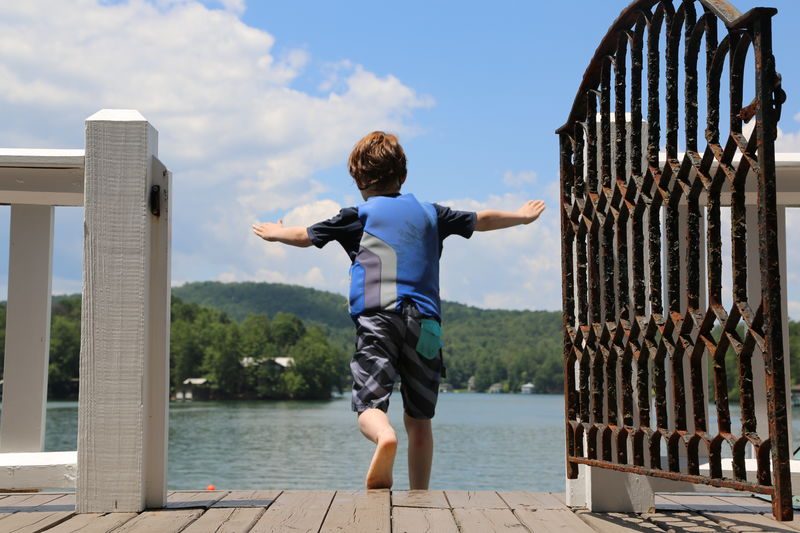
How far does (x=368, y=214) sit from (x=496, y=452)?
1452 inches

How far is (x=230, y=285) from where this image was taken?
139625 mm

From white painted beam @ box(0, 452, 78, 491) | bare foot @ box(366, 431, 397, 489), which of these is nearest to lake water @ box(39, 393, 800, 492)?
bare foot @ box(366, 431, 397, 489)

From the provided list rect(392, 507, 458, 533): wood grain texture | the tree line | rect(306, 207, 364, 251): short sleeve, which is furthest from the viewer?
the tree line

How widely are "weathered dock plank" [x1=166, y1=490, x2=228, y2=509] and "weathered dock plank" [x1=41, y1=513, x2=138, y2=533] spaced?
19cm

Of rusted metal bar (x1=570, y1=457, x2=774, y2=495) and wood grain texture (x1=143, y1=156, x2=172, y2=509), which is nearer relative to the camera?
rusted metal bar (x1=570, y1=457, x2=774, y2=495)

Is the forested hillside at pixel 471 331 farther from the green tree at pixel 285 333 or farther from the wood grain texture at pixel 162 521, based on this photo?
the wood grain texture at pixel 162 521

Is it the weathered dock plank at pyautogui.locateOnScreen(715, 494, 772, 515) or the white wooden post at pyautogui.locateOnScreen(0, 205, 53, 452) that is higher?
the white wooden post at pyautogui.locateOnScreen(0, 205, 53, 452)

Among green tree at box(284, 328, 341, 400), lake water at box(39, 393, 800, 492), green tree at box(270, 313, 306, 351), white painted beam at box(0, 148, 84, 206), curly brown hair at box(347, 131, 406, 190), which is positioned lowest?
lake water at box(39, 393, 800, 492)

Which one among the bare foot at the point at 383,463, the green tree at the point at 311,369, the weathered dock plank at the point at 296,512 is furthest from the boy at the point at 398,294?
the green tree at the point at 311,369

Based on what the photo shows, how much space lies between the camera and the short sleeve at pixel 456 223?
3.43 meters

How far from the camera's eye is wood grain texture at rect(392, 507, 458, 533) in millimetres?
2447

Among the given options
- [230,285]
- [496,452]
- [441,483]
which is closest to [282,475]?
[441,483]

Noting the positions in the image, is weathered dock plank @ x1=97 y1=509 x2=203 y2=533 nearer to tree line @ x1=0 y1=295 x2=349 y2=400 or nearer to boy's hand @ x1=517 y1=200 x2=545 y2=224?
boy's hand @ x1=517 y1=200 x2=545 y2=224

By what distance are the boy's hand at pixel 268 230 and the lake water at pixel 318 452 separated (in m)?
9.19
